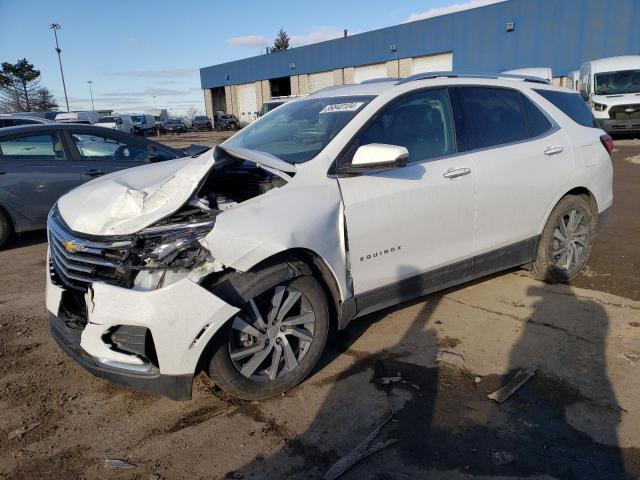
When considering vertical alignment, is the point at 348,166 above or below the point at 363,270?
above

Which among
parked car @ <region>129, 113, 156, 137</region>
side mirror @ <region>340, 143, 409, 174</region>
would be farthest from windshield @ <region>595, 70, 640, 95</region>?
parked car @ <region>129, 113, 156, 137</region>

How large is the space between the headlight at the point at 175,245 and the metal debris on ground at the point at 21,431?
3.86ft

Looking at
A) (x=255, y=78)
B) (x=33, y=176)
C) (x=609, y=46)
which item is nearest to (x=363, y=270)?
(x=33, y=176)

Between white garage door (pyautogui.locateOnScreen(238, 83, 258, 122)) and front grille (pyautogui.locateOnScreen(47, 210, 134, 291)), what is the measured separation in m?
45.1

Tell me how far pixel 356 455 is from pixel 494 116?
2865mm

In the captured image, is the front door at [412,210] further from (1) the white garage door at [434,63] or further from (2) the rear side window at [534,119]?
(1) the white garage door at [434,63]

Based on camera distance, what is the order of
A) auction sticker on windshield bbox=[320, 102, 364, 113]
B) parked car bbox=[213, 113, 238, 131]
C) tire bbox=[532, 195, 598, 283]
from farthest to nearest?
parked car bbox=[213, 113, 238, 131]
tire bbox=[532, 195, 598, 283]
auction sticker on windshield bbox=[320, 102, 364, 113]

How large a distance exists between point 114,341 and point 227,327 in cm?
59

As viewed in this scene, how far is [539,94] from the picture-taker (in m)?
4.43

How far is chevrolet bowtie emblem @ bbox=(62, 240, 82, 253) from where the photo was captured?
9.04ft

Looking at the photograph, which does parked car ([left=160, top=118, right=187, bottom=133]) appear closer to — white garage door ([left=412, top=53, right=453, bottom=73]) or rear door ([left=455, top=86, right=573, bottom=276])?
white garage door ([left=412, top=53, right=453, bottom=73])

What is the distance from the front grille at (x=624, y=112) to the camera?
1694cm

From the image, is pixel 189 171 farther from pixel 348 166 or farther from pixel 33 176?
pixel 33 176

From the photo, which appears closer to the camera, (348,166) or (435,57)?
(348,166)
